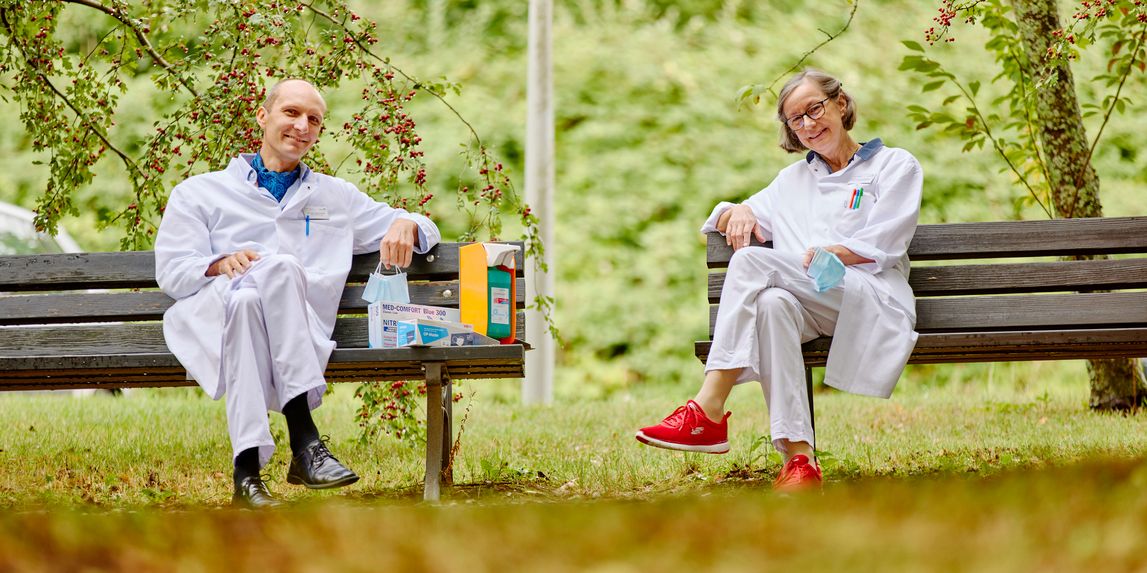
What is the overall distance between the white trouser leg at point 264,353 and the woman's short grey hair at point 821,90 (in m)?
1.69

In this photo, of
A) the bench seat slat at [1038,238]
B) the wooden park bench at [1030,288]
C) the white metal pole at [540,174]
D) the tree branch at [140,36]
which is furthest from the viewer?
the white metal pole at [540,174]

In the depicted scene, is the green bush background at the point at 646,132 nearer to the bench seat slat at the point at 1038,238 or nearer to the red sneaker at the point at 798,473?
the bench seat slat at the point at 1038,238

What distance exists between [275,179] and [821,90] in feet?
5.97

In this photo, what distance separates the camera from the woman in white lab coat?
322cm

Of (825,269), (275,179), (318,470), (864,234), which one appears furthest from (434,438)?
(864,234)

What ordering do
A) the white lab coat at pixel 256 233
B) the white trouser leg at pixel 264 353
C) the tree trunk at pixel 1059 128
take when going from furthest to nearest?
the tree trunk at pixel 1059 128
the white lab coat at pixel 256 233
the white trouser leg at pixel 264 353

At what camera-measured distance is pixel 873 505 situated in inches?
44.9

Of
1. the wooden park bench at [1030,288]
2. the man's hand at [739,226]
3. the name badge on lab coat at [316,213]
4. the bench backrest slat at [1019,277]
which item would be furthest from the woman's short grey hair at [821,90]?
the name badge on lab coat at [316,213]

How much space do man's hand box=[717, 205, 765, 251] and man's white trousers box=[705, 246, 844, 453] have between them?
350 mm

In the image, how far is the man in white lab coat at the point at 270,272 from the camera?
3203 millimetres

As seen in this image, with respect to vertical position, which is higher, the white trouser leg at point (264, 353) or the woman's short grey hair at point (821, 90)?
the woman's short grey hair at point (821, 90)

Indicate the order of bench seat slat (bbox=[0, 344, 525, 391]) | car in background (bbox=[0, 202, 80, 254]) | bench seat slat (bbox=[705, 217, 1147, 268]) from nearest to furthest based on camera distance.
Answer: bench seat slat (bbox=[0, 344, 525, 391]) < bench seat slat (bbox=[705, 217, 1147, 268]) < car in background (bbox=[0, 202, 80, 254])

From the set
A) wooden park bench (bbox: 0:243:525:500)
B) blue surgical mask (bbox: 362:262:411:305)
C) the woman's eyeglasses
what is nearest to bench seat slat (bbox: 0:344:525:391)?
wooden park bench (bbox: 0:243:525:500)

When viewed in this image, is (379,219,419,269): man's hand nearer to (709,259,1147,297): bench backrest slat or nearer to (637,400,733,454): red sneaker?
(637,400,733,454): red sneaker
